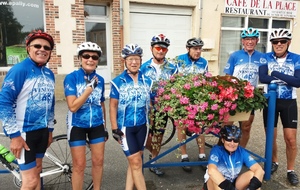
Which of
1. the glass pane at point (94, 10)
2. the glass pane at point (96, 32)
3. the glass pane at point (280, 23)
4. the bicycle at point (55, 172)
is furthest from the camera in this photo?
the glass pane at point (280, 23)

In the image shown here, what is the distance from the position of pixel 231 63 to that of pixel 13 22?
24.3ft

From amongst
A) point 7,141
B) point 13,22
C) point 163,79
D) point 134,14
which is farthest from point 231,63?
point 13,22

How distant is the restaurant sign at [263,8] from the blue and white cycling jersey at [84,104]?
9045 millimetres

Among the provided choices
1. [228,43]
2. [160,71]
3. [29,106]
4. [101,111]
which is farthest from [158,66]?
[228,43]

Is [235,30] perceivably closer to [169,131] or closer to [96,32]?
[96,32]

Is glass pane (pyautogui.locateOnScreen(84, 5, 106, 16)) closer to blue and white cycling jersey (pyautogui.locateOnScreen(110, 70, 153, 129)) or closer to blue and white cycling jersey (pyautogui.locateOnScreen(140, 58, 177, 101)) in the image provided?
blue and white cycling jersey (pyautogui.locateOnScreen(140, 58, 177, 101))

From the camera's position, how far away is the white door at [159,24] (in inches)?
374

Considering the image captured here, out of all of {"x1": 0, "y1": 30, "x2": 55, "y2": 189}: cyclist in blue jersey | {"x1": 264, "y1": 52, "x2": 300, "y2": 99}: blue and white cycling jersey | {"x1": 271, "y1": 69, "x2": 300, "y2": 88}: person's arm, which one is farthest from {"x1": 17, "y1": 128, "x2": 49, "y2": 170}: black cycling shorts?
{"x1": 264, "y1": 52, "x2": 300, "y2": 99}: blue and white cycling jersey

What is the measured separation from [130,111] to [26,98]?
3.62 feet

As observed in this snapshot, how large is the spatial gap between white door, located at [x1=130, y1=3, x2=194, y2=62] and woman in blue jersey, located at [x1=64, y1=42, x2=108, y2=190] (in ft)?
22.7

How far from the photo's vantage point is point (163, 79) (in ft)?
11.3

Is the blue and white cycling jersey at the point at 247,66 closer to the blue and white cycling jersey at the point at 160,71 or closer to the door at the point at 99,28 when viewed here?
the blue and white cycling jersey at the point at 160,71

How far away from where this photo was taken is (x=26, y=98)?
2.51 meters

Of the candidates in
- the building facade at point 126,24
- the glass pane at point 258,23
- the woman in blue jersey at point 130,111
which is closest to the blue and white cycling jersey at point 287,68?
the woman in blue jersey at point 130,111
